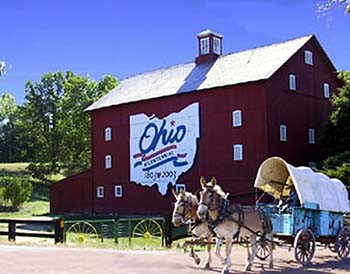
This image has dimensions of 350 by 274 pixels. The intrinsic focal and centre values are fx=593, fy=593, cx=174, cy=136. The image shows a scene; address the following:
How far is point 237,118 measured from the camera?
35.0m

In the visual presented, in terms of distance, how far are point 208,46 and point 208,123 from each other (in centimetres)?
745

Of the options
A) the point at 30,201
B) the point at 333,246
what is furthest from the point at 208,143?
the point at 30,201

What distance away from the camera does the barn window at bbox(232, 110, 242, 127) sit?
34906 mm

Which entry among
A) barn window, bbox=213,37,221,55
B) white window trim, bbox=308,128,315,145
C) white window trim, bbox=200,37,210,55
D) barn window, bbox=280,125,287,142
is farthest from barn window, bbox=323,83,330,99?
white window trim, bbox=200,37,210,55

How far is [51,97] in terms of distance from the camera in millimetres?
67438

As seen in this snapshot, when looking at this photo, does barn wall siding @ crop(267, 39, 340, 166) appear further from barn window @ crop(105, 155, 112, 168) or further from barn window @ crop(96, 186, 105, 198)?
barn window @ crop(96, 186, 105, 198)

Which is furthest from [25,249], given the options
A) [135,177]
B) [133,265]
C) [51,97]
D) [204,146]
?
[51,97]

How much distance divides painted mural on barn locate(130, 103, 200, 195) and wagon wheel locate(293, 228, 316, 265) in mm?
22492

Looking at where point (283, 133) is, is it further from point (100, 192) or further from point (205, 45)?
point (100, 192)

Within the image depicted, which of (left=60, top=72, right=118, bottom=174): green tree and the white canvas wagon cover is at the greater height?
(left=60, top=72, right=118, bottom=174): green tree

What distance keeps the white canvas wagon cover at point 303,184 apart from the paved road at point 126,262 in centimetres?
154

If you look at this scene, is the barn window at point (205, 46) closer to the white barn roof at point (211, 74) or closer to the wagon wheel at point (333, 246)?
the white barn roof at point (211, 74)

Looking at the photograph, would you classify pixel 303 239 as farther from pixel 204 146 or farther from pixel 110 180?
→ pixel 110 180

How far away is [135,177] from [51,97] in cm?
2961
